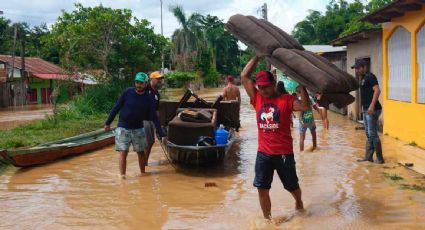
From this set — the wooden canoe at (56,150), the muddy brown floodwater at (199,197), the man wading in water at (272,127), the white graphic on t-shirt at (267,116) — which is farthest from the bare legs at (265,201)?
the wooden canoe at (56,150)

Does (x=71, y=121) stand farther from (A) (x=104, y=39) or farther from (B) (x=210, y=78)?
(B) (x=210, y=78)

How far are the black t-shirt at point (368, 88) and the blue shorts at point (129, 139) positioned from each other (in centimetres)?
399

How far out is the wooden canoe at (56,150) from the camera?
932cm

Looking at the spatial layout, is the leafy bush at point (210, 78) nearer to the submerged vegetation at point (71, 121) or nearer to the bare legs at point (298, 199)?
the submerged vegetation at point (71, 121)

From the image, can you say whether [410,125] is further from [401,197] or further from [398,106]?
[401,197]

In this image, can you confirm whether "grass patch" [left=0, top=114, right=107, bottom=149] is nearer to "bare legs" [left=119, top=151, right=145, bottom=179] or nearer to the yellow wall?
"bare legs" [left=119, top=151, right=145, bottom=179]

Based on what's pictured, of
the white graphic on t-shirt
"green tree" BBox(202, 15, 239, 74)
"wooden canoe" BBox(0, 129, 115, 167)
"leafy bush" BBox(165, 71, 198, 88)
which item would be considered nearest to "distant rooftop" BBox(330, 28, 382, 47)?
"wooden canoe" BBox(0, 129, 115, 167)

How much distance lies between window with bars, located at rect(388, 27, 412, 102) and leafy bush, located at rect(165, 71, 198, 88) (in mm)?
37893

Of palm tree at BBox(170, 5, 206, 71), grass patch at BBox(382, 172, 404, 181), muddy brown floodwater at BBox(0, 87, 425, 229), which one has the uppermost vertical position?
palm tree at BBox(170, 5, 206, 71)

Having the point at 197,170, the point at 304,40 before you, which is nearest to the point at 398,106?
the point at 197,170

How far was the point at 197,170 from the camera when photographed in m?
9.21

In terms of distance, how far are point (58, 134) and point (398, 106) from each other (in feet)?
30.2

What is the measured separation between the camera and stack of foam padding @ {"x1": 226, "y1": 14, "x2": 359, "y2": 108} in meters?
5.38

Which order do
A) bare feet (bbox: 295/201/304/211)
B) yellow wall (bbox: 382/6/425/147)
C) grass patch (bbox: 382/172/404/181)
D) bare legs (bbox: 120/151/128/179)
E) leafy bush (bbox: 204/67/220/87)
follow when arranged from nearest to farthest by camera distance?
bare feet (bbox: 295/201/304/211), grass patch (bbox: 382/172/404/181), bare legs (bbox: 120/151/128/179), yellow wall (bbox: 382/6/425/147), leafy bush (bbox: 204/67/220/87)
